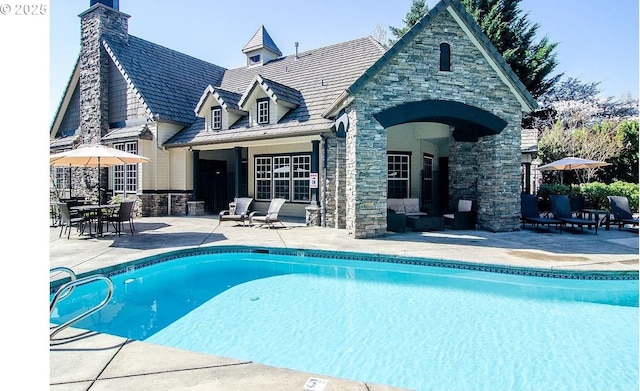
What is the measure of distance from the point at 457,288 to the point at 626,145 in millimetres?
20052

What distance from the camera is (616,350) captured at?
4.42 m

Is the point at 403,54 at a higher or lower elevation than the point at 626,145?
higher

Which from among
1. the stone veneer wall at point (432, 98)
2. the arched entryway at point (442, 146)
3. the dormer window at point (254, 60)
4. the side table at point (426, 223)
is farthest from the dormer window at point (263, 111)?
the dormer window at point (254, 60)

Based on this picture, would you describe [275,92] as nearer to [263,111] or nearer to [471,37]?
[263,111]

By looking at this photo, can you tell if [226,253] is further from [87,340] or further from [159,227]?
[87,340]

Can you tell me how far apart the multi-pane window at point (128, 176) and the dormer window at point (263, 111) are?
6.39 m

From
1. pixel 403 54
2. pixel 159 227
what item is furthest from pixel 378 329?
pixel 159 227

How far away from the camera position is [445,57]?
427 inches

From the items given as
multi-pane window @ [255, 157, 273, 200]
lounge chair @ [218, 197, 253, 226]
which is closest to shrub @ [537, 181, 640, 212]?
multi-pane window @ [255, 157, 273, 200]

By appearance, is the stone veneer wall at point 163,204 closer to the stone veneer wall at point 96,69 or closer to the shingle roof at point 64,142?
the stone veneer wall at point 96,69

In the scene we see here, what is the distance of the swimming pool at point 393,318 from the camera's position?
13.0 ft

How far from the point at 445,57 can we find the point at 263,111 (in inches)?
296

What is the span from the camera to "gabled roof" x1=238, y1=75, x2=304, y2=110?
559 inches

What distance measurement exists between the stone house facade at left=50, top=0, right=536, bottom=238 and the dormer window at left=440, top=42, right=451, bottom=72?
0.03 m
